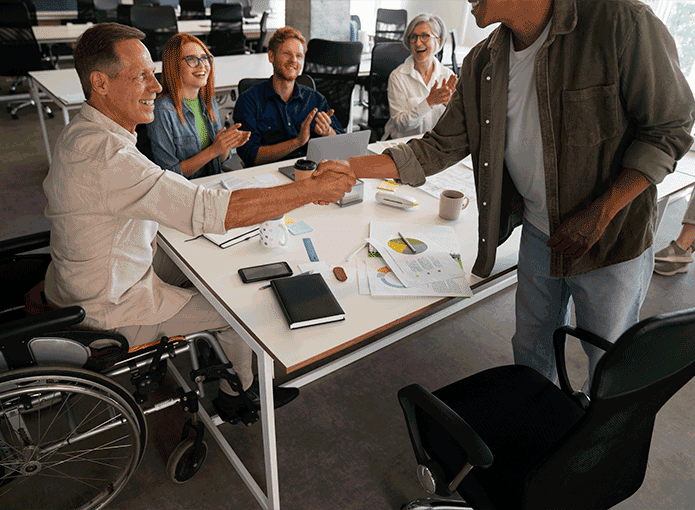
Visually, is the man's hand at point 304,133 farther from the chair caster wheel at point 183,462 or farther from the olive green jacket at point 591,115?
the chair caster wheel at point 183,462

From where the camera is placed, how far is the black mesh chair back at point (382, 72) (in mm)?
3736

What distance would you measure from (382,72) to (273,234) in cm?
248

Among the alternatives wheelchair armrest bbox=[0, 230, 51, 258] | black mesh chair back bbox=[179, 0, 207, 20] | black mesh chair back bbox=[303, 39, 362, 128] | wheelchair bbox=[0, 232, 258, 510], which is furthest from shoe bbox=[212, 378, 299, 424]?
black mesh chair back bbox=[179, 0, 207, 20]

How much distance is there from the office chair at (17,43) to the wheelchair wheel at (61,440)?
15.9 ft

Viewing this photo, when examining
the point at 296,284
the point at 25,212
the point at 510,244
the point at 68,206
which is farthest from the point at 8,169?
the point at 510,244

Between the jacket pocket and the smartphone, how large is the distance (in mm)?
928

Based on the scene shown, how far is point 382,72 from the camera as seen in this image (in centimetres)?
375

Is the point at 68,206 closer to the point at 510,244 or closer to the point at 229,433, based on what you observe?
the point at 229,433

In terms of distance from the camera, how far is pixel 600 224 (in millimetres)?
1338

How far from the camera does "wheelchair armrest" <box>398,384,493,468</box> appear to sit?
1084 millimetres

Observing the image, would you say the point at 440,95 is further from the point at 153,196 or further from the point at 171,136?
the point at 153,196

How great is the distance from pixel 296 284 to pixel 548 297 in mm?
856

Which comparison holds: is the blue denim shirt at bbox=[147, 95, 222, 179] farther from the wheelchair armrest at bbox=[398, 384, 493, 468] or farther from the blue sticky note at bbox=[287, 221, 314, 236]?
the wheelchair armrest at bbox=[398, 384, 493, 468]

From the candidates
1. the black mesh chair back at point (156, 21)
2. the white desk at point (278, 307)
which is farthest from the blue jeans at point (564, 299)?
the black mesh chair back at point (156, 21)
